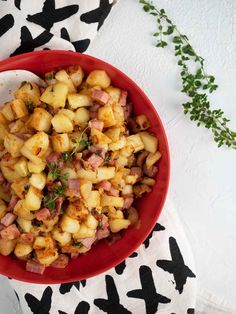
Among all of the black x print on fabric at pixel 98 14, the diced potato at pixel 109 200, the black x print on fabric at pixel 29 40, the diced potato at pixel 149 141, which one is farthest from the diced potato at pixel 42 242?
the black x print on fabric at pixel 98 14

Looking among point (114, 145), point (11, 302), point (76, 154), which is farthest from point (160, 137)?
point (11, 302)

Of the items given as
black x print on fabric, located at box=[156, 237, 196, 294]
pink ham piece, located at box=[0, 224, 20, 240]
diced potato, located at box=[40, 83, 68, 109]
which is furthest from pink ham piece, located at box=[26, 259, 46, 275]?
diced potato, located at box=[40, 83, 68, 109]

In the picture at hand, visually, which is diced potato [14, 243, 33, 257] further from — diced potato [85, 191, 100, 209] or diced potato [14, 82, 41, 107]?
diced potato [14, 82, 41, 107]

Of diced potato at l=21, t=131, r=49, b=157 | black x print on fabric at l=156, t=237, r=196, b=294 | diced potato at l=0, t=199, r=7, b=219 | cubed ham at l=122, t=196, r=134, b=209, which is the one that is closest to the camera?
diced potato at l=21, t=131, r=49, b=157

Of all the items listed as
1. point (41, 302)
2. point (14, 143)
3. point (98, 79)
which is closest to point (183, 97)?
point (98, 79)

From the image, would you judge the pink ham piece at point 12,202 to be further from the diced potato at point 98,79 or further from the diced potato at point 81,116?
the diced potato at point 98,79

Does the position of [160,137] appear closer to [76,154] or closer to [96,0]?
[76,154]

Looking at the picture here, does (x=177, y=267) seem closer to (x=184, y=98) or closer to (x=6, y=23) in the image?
(x=184, y=98)
